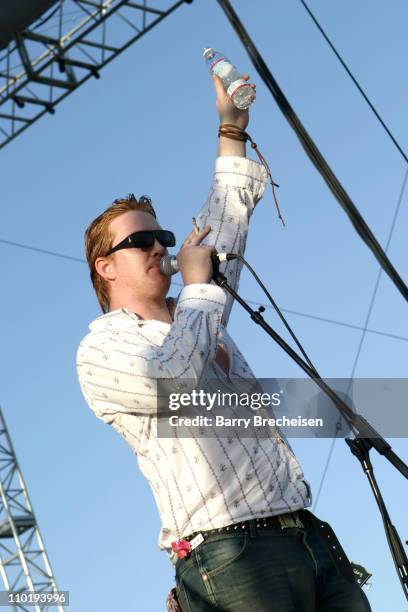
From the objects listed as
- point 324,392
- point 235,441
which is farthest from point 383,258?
point 235,441

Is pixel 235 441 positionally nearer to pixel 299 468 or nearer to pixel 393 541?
pixel 299 468

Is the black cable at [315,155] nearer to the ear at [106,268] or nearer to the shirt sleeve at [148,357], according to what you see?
the shirt sleeve at [148,357]

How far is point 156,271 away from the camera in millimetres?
2768

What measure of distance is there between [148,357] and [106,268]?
0.42 meters

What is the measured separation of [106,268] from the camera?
2852 millimetres

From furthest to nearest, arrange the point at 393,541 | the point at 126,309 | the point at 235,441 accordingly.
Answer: the point at 126,309 < the point at 235,441 < the point at 393,541

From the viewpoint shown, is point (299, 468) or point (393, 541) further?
point (299, 468)

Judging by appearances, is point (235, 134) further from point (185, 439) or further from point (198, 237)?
point (185, 439)

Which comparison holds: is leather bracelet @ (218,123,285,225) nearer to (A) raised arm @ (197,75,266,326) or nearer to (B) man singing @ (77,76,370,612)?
(A) raised arm @ (197,75,266,326)

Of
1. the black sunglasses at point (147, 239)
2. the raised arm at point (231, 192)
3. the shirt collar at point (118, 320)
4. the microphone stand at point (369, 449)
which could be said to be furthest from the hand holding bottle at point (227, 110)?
the microphone stand at point (369, 449)

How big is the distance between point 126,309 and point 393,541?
85 cm

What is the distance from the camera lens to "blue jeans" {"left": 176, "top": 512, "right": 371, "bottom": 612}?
7.78ft

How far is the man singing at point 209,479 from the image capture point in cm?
240

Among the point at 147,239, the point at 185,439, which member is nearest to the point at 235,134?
the point at 147,239
